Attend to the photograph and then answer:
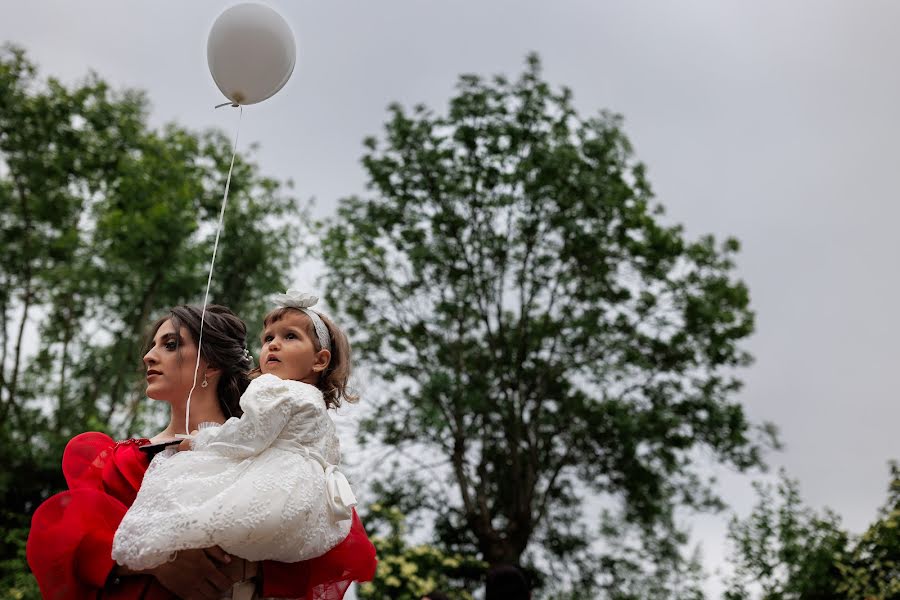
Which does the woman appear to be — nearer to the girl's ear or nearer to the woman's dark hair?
the woman's dark hair

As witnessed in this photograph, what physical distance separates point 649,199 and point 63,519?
11.2 meters

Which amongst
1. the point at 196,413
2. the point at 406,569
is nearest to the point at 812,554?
the point at 406,569

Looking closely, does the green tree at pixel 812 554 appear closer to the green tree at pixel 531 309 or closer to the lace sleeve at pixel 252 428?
the green tree at pixel 531 309

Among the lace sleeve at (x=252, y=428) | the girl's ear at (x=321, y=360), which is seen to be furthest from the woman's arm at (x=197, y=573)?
the girl's ear at (x=321, y=360)

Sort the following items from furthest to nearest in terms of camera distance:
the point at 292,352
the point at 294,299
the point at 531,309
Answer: the point at 531,309
the point at 294,299
the point at 292,352

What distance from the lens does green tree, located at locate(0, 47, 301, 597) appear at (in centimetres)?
1245

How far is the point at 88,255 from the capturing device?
1325cm

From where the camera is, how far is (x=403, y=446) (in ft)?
40.0

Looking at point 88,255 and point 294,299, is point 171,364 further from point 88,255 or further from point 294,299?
point 88,255

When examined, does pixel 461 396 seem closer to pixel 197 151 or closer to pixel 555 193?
pixel 555 193

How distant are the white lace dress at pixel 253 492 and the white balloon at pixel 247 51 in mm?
1300

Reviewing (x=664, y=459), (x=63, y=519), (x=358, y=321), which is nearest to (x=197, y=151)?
(x=358, y=321)

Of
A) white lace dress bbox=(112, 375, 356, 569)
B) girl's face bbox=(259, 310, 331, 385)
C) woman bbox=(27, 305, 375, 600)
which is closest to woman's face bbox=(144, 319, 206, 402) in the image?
woman bbox=(27, 305, 375, 600)

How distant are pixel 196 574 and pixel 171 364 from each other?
0.78 m
